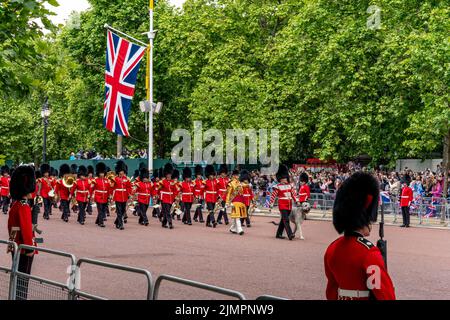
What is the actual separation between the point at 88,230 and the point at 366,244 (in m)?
16.8

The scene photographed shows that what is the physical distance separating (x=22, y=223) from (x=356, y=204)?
5050mm

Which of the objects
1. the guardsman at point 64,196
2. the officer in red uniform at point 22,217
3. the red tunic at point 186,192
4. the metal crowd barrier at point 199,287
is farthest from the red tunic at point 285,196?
the metal crowd barrier at point 199,287

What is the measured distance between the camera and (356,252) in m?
4.84

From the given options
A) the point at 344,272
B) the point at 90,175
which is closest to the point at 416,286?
→ the point at 344,272

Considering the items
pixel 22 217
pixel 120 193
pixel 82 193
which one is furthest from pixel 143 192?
pixel 22 217

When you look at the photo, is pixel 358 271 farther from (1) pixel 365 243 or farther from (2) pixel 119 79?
(2) pixel 119 79

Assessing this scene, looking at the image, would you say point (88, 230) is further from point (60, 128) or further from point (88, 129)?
point (60, 128)

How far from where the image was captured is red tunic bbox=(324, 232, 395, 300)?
15.4ft

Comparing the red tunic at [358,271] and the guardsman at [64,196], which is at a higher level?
the guardsman at [64,196]

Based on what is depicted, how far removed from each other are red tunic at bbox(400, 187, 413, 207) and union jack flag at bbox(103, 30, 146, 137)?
966 centimetres

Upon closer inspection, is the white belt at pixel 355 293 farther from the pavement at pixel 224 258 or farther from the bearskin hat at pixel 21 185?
the bearskin hat at pixel 21 185

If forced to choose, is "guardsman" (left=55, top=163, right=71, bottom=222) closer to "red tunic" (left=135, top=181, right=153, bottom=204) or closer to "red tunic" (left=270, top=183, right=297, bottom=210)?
"red tunic" (left=135, top=181, right=153, bottom=204)

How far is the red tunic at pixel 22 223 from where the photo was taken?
8.95 metres
